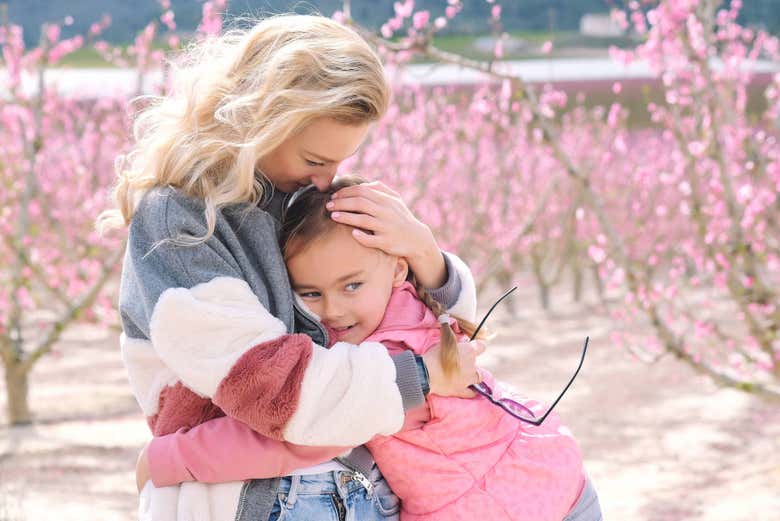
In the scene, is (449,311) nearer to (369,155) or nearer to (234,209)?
(234,209)

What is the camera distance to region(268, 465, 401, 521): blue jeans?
1657 millimetres

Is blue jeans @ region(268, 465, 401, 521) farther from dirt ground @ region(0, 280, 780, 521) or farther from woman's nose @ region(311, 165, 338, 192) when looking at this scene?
dirt ground @ region(0, 280, 780, 521)

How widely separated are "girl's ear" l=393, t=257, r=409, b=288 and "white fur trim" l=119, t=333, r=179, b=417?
1.43 feet

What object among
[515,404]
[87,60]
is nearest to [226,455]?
[515,404]

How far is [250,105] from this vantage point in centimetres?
166

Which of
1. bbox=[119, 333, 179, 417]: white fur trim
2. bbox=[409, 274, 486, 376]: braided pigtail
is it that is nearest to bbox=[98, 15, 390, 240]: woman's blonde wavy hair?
bbox=[119, 333, 179, 417]: white fur trim

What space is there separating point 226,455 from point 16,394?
4.86m

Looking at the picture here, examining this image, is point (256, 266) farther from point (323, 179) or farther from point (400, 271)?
point (400, 271)

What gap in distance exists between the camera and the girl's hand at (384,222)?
1.75 metres

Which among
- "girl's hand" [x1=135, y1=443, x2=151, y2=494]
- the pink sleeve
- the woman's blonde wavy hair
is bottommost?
"girl's hand" [x1=135, y1=443, x2=151, y2=494]

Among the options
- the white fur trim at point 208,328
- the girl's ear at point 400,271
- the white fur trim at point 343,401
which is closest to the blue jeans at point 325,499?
the white fur trim at point 343,401

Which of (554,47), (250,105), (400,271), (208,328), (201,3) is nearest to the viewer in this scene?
(208,328)

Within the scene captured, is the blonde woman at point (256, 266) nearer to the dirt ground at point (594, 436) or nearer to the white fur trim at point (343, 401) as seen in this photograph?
the white fur trim at point (343, 401)

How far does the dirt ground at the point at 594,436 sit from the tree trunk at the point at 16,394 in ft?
0.33
